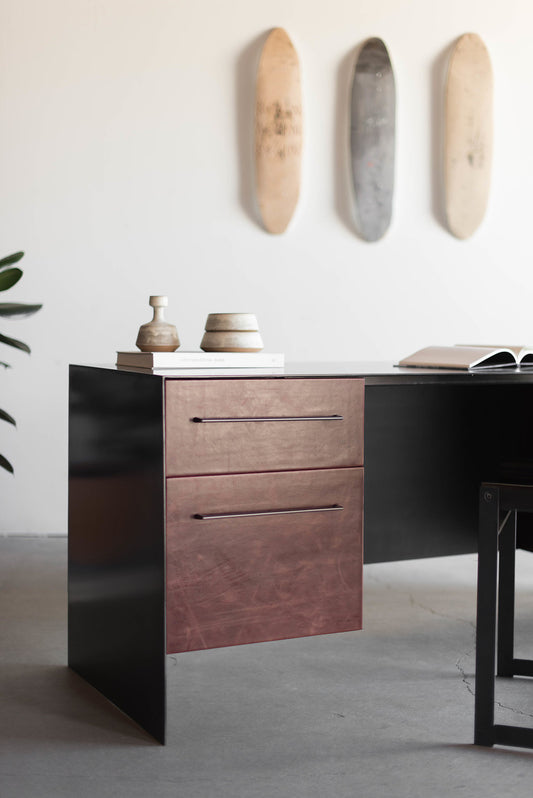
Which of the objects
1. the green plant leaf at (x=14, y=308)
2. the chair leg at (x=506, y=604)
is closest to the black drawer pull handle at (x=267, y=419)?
the chair leg at (x=506, y=604)

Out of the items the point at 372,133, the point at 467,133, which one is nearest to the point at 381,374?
the point at 372,133

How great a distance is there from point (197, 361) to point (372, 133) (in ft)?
7.21

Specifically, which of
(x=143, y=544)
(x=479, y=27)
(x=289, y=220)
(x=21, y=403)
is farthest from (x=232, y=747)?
(x=479, y=27)

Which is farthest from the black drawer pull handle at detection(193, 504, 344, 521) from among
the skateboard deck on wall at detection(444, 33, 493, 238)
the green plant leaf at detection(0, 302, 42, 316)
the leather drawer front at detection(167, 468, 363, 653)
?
the skateboard deck on wall at detection(444, 33, 493, 238)

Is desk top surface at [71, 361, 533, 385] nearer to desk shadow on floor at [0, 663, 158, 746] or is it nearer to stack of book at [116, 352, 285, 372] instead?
stack of book at [116, 352, 285, 372]

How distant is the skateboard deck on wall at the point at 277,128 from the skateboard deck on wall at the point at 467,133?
2.14 ft

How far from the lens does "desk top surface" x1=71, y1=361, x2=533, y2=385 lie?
1.85 meters

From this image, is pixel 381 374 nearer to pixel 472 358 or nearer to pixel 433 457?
pixel 472 358

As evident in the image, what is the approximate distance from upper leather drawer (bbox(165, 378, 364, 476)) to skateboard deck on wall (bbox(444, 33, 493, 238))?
2.20 m

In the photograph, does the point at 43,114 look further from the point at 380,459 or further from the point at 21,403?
the point at 380,459

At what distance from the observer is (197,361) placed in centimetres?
192

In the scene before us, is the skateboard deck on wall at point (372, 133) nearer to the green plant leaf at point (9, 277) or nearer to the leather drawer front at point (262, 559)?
the green plant leaf at point (9, 277)

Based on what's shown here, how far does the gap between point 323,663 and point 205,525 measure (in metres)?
0.67

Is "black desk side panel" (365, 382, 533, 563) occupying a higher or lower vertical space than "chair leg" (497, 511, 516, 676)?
higher
